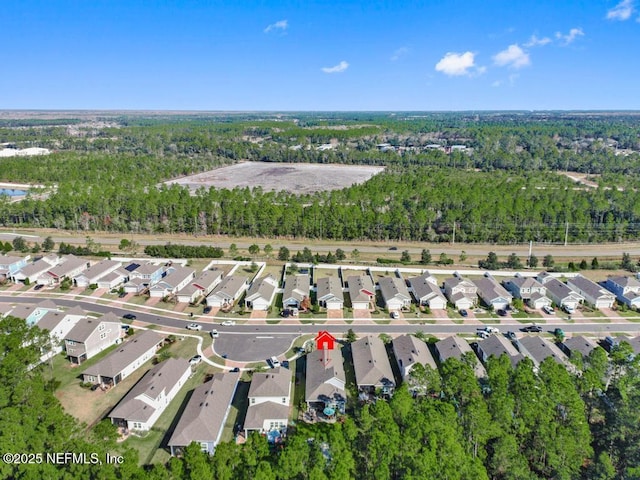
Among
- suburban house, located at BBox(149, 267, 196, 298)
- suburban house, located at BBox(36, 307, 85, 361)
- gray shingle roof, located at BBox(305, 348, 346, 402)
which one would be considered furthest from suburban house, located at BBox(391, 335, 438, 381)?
suburban house, located at BBox(36, 307, 85, 361)

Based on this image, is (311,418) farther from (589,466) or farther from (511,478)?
(589,466)

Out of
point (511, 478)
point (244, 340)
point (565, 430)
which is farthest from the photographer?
point (244, 340)

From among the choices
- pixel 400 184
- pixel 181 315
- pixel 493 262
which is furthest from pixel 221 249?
pixel 400 184

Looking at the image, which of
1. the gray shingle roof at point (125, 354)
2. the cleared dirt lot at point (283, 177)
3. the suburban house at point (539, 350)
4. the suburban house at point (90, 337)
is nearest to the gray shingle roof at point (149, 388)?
the gray shingle roof at point (125, 354)

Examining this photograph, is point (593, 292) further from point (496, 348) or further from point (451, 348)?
point (451, 348)

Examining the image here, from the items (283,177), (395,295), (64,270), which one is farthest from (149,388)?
(283,177)

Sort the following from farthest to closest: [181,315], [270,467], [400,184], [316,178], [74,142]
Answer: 1. [74,142]
2. [316,178]
3. [400,184]
4. [181,315]
5. [270,467]
